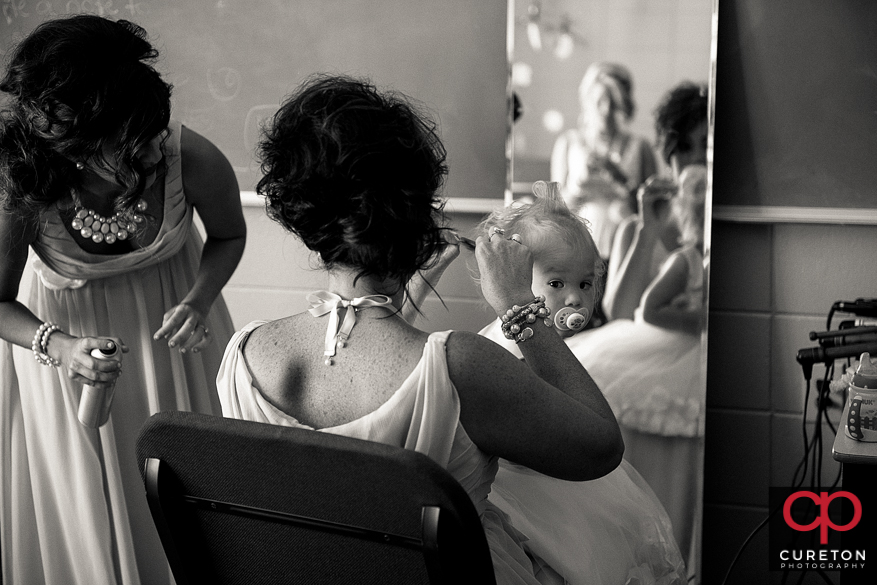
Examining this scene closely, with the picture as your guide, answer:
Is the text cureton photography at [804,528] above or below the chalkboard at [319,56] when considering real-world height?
below

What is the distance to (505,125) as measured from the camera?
2.28 metres

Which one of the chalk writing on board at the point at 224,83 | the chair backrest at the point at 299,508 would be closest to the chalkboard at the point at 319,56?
the chalk writing on board at the point at 224,83

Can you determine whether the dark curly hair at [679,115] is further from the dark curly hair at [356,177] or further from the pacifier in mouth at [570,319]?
the dark curly hair at [356,177]

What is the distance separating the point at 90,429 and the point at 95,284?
308 mm

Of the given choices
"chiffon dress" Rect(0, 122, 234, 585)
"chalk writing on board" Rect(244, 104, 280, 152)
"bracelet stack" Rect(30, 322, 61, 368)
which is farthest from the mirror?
"bracelet stack" Rect(30, 322, 61, 368)

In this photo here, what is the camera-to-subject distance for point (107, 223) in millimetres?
1636

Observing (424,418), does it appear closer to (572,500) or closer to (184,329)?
(572,500)

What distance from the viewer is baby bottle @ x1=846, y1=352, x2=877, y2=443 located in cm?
134

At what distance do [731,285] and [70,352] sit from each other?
1581 mm

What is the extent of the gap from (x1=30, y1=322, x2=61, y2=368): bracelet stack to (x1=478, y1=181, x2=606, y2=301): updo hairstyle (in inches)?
33.3

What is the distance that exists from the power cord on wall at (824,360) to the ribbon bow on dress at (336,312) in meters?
1.01

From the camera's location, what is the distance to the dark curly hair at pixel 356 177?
A: 97cm

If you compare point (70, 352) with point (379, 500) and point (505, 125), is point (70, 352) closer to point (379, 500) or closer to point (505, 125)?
point (379, 500)

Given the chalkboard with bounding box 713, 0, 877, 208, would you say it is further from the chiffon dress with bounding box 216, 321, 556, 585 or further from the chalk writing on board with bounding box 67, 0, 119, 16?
the chalk writing on board with bounding box 67, 0, 119, 16
